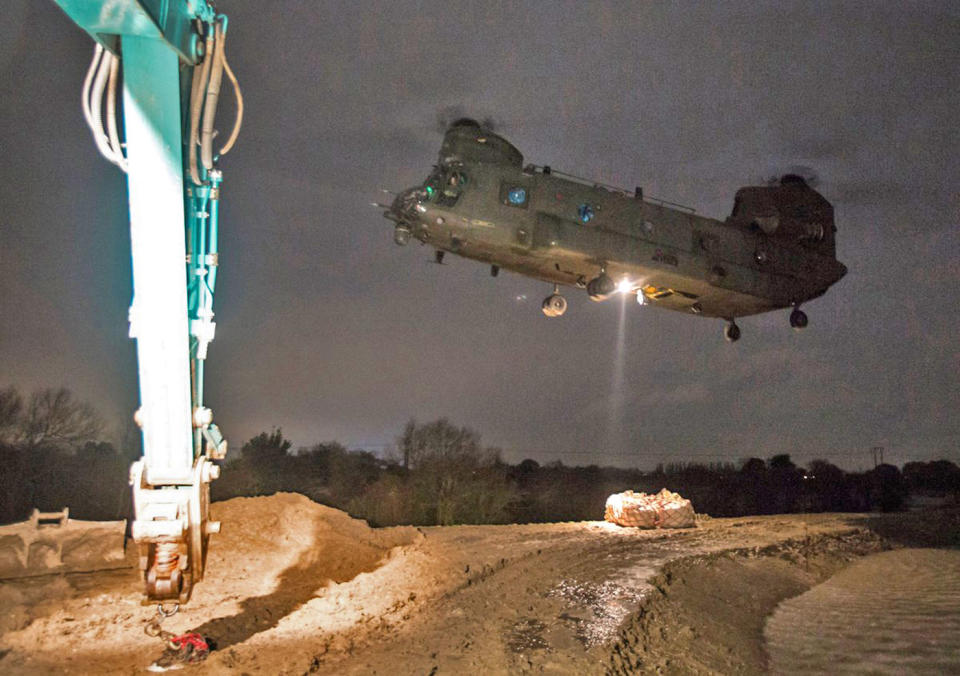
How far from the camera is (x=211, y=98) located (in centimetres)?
494

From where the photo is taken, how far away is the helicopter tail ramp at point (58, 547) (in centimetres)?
1001

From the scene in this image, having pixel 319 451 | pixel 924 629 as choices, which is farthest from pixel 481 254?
pixel 319 451

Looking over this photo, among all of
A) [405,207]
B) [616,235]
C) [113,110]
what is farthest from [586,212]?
[113,110]

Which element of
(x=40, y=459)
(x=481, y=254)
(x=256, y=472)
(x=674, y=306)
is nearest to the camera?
(x=481, y=254)

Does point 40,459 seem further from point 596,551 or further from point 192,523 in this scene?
point 192,523

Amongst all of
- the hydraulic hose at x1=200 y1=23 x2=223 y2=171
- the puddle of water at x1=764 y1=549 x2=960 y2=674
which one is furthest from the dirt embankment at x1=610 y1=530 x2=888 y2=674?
the hydraulic hose at x1=200 y1=23 x2=223 y2=171

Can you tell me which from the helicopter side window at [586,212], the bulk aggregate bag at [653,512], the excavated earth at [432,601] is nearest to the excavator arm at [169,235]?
the excavated earth at [432,601]

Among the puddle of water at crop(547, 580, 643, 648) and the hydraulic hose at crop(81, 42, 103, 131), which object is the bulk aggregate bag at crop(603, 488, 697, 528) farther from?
the hydraulic hose at crop(81, 42, 103, 131)

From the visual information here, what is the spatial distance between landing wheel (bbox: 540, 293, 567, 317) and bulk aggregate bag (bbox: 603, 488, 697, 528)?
5.81 meters

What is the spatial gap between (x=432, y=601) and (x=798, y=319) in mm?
13000

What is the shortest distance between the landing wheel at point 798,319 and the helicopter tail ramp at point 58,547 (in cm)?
1618

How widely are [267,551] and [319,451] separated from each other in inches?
1279

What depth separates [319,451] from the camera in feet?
144

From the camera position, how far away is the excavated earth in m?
6.88
